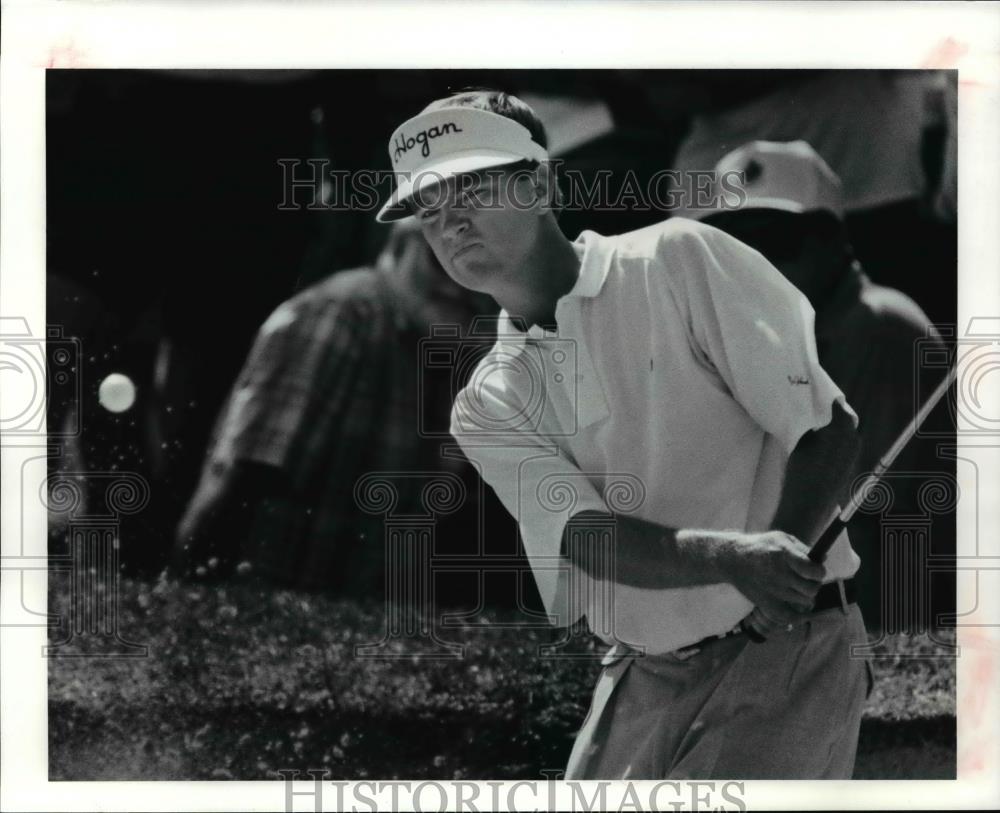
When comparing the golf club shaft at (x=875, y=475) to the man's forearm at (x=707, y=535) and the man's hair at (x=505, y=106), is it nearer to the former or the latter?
the man's forearm at (x=707, y=535)

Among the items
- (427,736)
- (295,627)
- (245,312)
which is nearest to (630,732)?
(427,736)

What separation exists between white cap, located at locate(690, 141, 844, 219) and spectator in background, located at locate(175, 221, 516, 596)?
907mm

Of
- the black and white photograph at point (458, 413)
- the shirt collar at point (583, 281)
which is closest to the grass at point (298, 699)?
the black and white photograph at point (458, 413)

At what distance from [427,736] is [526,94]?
1844 mm

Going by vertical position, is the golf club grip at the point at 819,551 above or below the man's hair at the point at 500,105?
below

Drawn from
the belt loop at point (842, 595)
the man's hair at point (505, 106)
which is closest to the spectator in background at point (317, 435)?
the man's hair at point (505, 106)

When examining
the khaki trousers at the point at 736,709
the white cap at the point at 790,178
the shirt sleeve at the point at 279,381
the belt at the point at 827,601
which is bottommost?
the khaki trousers at the point at 736,709

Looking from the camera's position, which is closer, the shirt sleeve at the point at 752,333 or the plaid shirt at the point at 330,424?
the shirt sleeve at the point at 752,333

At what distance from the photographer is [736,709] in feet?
13.3

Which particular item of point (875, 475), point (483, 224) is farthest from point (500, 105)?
point (875, 475)

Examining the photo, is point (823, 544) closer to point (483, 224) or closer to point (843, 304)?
point (843, 304)

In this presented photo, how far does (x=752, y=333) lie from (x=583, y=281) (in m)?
0.49

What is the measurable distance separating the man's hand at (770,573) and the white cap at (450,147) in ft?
4.04

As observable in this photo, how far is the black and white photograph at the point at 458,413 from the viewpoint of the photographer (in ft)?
13.4
